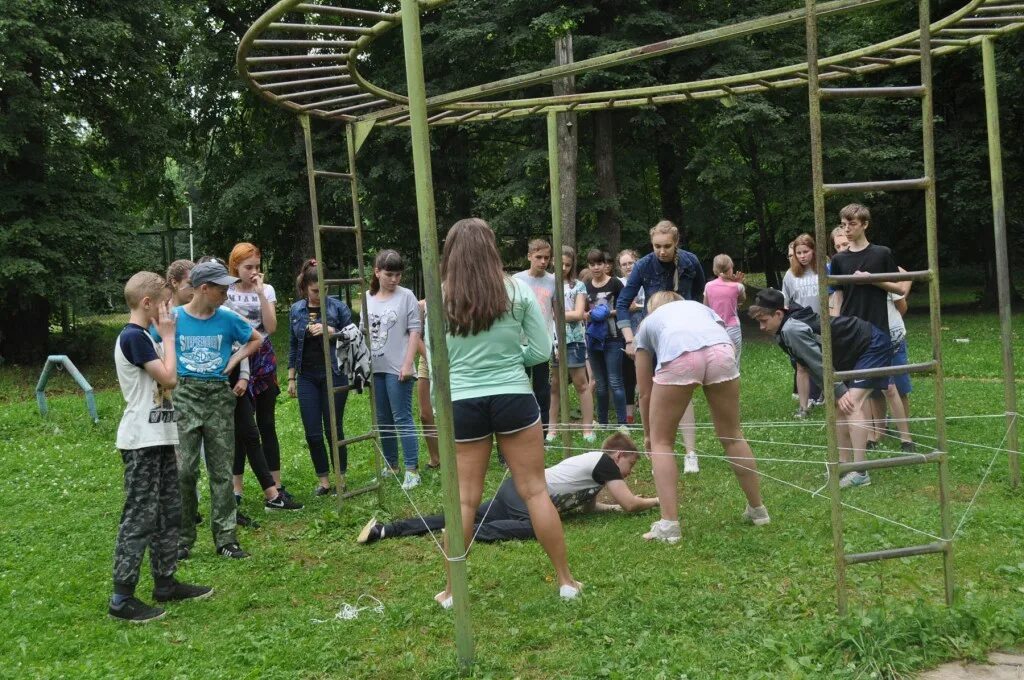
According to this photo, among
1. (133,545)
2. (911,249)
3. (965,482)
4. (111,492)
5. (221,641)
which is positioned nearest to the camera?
(221,641)

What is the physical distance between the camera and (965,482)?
6246 millimetres

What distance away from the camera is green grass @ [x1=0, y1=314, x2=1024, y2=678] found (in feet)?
12.0

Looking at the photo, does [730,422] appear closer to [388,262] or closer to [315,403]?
[388,262]

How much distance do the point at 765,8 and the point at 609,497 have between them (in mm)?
16058

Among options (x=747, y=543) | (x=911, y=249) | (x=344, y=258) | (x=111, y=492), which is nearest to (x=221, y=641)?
(x=747, y=543)

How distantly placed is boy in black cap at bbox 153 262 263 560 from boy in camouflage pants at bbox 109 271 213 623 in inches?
26.6

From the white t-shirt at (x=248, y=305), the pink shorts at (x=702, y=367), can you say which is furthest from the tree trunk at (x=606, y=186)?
the pink shorts at (x=702, y=367)

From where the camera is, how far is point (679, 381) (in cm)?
514

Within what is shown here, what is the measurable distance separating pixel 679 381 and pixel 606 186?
1415 centimetres

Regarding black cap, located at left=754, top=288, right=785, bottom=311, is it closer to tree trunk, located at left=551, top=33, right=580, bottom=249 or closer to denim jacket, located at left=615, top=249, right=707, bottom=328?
denim jacket, located at left=615, top=249, right=707, bottom=328

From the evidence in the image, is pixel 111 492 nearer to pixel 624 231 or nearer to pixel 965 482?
pixel 965 482

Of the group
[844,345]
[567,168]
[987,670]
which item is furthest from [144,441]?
[567,168]

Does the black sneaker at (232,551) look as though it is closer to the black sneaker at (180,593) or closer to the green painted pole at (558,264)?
the black sneaker at (180,593)

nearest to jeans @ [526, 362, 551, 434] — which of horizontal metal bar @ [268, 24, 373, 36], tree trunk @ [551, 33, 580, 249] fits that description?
horizontal metal bar @ [268, 24, 373, 36]
